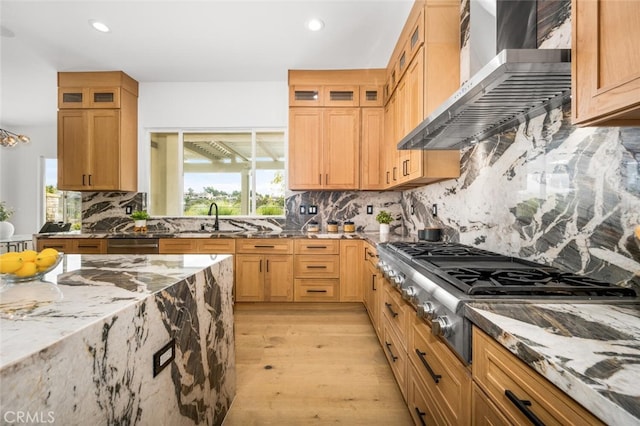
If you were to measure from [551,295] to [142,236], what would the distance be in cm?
379

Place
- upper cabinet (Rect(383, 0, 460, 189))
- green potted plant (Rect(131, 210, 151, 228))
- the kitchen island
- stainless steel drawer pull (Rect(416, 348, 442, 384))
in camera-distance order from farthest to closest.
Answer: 1. green potted plant (Rect(131, 210, 151, 228))
2. upper cabinet (Rect(383, 0, 460, 189))
3. stainless steel drawer pull (Rect(416, 348, 442, 384))
4. the kitchen island

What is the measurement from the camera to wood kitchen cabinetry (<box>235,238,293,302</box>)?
11.1 feet

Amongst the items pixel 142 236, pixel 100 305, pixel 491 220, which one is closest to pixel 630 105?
pixel 491 220

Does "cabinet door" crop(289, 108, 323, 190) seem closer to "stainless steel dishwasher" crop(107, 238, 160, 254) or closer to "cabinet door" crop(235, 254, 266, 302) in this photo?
"cabinet door" crop(235, 254, 266, 302)

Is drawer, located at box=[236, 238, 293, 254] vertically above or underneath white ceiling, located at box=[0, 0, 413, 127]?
underneath

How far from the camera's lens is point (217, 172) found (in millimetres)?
4270

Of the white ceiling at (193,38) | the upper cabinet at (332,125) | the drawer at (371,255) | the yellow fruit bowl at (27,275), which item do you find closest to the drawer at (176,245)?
the upper cabinet at (332,125)

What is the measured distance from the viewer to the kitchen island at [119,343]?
591 millimetres

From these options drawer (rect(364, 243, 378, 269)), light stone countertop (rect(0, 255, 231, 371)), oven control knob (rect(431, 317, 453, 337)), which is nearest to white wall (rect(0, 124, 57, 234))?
light stone countertop (rect(0, 255, 231, 371))

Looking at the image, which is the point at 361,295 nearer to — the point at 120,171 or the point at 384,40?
the point at 384,40

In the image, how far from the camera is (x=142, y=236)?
344cm

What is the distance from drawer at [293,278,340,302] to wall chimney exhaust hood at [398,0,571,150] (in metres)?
1.83

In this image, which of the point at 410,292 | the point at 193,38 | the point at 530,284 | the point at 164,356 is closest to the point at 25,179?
the point at 193,38

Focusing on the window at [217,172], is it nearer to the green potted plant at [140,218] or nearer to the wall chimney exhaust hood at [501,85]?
the green potted plant at [140,218]
